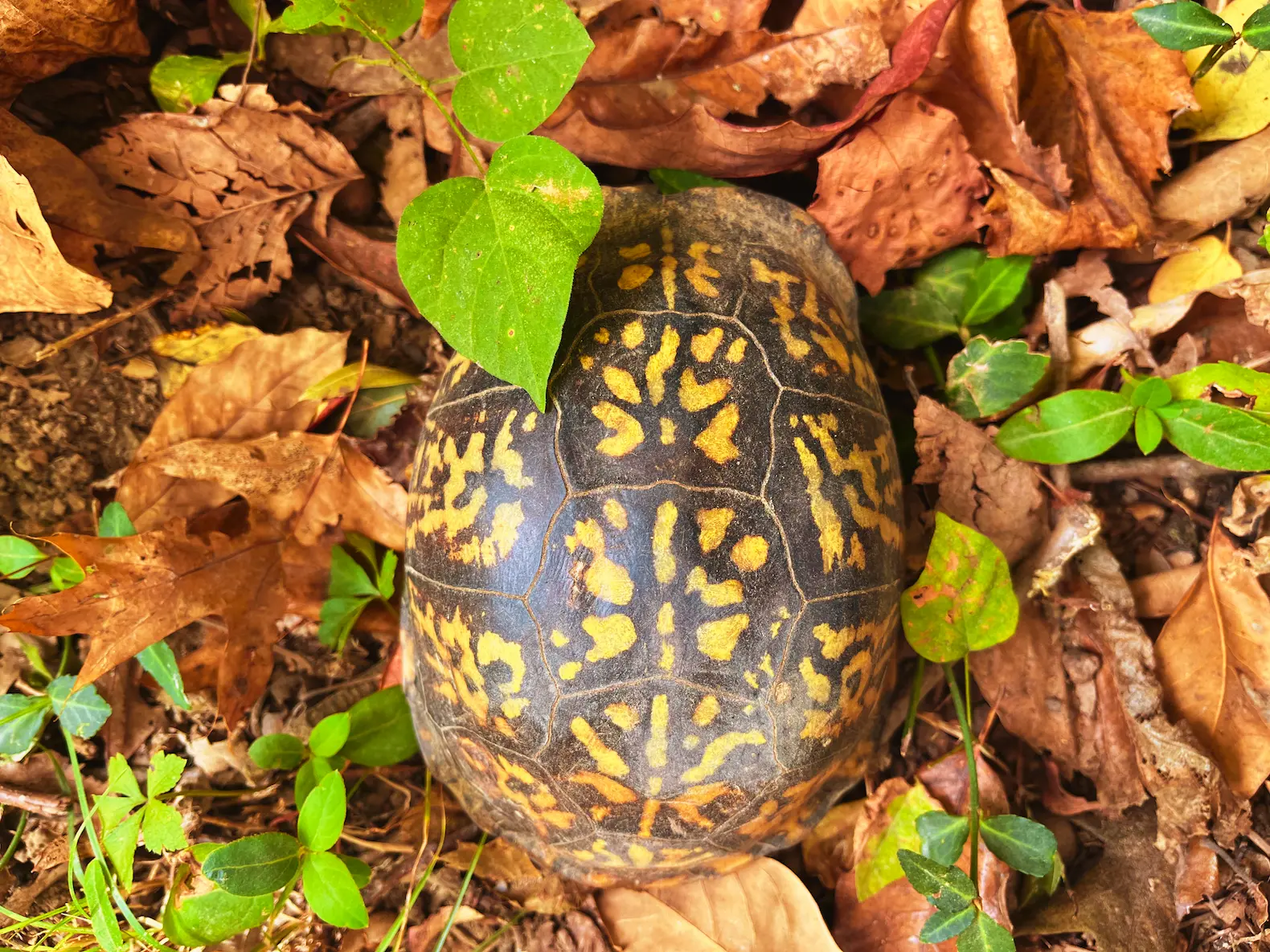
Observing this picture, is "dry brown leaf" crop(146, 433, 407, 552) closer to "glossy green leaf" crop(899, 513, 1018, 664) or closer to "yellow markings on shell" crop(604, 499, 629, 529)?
"yellow markings on shell" crop(604, 499, 629, 529)

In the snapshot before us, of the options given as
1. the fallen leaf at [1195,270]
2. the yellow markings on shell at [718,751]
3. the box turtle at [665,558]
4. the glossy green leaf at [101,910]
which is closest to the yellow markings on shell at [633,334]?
the box turtle at [665,558]

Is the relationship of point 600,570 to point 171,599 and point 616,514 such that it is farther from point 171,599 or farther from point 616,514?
point 171,599

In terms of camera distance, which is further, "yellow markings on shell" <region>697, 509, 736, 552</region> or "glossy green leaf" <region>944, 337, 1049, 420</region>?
"glossy green leaf" <region>944, 337, 1049, 420</region>

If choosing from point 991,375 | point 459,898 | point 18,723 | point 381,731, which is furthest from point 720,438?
point 18,723

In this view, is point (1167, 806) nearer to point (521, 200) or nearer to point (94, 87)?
point (521, 200)

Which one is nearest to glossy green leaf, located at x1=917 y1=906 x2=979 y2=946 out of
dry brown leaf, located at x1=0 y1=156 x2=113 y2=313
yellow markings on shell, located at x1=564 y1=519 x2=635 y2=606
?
yellow markings on shell, located at x1=564 y1=519 x2=635 y2=606

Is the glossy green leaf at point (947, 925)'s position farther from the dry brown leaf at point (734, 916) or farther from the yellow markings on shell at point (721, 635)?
the yellow markings on shell at point (721, 635)

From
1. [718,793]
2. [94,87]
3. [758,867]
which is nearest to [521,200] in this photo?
[718,793]
